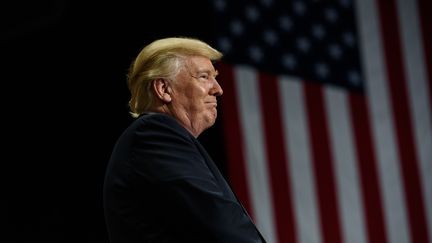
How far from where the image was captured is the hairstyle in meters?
1.84

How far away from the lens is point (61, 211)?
461 cm

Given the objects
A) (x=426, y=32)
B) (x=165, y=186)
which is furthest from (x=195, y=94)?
(x=426, y=32)

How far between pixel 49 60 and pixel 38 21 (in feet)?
1.10

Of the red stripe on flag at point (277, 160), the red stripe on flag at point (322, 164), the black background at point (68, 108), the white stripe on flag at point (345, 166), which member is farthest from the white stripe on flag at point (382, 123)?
the black background at point (68, 108)

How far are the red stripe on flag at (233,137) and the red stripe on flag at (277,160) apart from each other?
163mm

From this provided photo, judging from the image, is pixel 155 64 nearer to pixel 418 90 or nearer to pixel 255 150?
pixel 255 150

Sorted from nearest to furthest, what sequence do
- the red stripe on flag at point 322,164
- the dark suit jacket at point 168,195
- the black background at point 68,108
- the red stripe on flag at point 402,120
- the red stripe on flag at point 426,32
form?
the dark suit jacket at point 168,195
the black background at point 68,108
the red stripe on flag at point 322,164
the red stripe on flag at point 402,120
the red stripe on flag at point 426,32

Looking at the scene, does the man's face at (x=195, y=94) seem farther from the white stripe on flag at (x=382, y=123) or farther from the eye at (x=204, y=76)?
the white stripe on flag at (x=382, y=123)

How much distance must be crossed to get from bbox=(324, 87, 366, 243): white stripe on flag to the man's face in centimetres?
318

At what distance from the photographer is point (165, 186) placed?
5.35 ft

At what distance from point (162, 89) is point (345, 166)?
3.32 m

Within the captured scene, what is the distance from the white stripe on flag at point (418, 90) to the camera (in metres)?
5.23

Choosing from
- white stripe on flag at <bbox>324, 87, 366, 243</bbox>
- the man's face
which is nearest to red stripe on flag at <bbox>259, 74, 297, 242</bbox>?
white stripe on flag at <bbox>324, 87, 366, 243</bbox>

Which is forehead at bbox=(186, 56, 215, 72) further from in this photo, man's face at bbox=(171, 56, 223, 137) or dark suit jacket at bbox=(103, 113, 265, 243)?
dark suit jacket at bbox=(103, 113, 265, 243)
